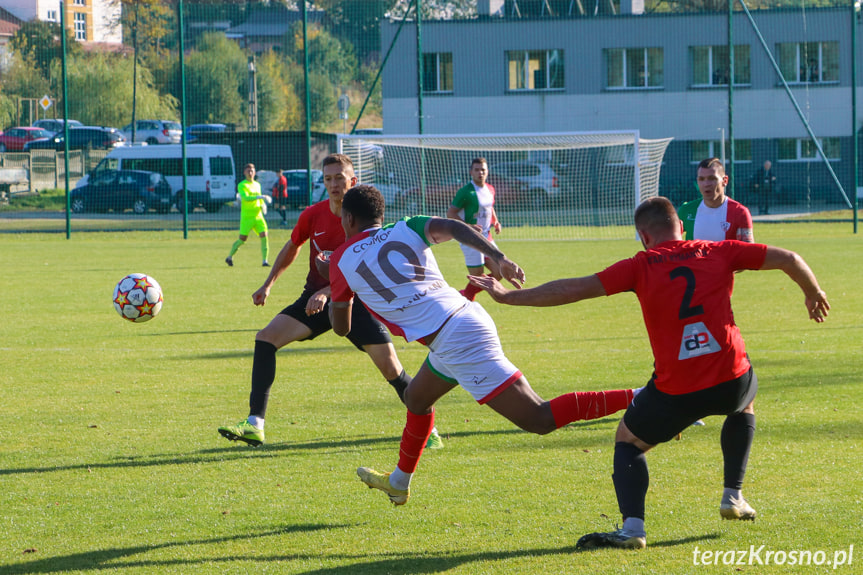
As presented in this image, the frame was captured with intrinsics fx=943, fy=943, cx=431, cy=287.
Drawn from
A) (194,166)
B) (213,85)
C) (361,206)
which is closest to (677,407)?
(361,206)

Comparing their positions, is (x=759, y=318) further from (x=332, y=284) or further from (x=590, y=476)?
(x=332, y=284)

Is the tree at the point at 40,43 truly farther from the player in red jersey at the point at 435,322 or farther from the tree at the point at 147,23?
the player in red jersey at the point at 435,322

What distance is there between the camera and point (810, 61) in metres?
37.8

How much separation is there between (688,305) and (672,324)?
0.11m

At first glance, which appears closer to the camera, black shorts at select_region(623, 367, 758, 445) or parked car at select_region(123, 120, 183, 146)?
black shorts at select_region(623, 367, 758, 445)

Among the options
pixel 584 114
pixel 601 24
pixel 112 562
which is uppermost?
pixel 601 24

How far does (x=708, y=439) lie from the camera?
6.41 meters

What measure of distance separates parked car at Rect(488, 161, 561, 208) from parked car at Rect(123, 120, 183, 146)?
2380 centimetres

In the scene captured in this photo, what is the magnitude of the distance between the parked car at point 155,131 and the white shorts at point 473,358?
4452 centimetres

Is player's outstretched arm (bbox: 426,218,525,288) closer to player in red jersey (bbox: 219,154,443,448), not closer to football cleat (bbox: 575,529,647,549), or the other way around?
football cleat (bbox: 575,529,647,549)

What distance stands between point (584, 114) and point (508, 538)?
3393 cm

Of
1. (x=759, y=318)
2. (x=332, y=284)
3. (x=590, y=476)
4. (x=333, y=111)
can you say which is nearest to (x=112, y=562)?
(x=332, y=284)

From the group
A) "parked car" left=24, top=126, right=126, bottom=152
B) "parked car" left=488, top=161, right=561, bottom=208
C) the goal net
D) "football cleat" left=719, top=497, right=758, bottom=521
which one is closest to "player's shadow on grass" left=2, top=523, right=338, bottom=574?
"football cleat" left=719, top=497, right=758, bottom=521

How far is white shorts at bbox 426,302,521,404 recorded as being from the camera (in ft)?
15.6
